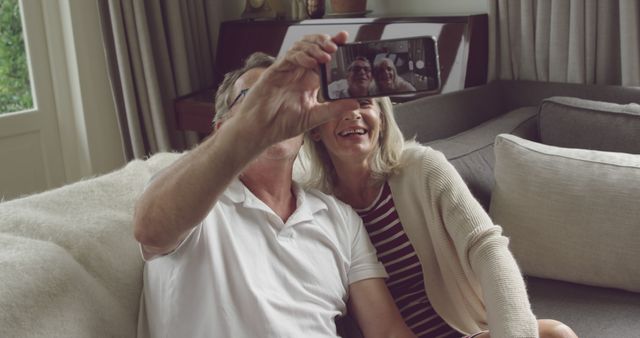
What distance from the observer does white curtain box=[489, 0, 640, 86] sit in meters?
2.36

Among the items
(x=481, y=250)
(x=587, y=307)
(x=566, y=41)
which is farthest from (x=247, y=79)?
(x=566, y=41)

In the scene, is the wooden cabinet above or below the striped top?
above

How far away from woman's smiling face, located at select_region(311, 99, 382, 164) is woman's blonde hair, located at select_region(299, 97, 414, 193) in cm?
1

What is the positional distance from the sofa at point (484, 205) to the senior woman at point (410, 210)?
0.30m

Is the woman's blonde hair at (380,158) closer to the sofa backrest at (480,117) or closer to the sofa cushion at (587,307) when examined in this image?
the sofa backrest at (480,117)

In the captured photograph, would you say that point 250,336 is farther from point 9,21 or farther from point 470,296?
point 9,21

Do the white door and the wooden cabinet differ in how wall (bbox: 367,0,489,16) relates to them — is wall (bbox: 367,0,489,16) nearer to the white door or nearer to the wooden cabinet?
the wooden cabinet

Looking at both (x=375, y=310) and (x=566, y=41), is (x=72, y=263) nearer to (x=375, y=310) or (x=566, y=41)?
(x=375, y=310)

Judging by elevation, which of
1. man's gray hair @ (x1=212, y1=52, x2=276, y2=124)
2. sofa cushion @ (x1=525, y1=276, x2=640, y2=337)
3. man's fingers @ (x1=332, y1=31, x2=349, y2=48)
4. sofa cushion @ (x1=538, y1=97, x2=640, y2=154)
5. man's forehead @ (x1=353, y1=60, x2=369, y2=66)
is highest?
man's fingers @ (x1=332, y1=31, x2=349, y2=48)

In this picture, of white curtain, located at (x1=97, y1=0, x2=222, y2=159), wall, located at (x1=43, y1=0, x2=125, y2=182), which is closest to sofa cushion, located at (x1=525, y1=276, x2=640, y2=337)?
white curtain, located at (x1=97, y1=0, x2=222, y2=159)

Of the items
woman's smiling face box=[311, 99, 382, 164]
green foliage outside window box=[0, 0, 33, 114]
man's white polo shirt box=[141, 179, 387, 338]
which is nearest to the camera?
man's white polo shirt box=[141, 179, 387, 338]

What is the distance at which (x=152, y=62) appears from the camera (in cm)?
328

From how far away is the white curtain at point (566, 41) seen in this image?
236 centimetres

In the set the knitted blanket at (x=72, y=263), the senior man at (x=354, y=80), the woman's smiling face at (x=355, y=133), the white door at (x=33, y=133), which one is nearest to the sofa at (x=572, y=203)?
the woman's smiling face at (x=355, y=133)
